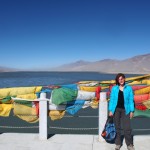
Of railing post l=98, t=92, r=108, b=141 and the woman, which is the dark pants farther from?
railing post l=98, t=92, r=108, b=141

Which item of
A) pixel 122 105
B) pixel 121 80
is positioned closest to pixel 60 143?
pixel 122 105

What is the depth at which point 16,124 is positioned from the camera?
688 inches

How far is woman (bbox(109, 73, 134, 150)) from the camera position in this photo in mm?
5316

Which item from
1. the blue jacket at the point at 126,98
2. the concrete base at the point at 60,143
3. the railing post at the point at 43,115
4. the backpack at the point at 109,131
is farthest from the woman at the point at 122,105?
the railing post at the point at 43,115

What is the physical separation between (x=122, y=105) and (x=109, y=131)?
0.87 metres

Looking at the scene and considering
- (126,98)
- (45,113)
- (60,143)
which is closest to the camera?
(126,98)

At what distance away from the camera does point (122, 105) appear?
17.8ft

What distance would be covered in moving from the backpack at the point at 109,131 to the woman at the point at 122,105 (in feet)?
1.28

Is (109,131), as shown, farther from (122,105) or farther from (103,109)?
(122,105)

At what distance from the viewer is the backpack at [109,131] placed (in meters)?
5.91

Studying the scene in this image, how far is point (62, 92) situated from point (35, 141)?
→ 1364mm

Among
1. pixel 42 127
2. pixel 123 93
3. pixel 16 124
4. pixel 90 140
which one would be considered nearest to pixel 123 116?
pixel 123 93

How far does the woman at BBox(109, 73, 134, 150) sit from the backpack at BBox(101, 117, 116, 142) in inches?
15.3

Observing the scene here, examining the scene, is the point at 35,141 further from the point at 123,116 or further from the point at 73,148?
the point at 123,116
